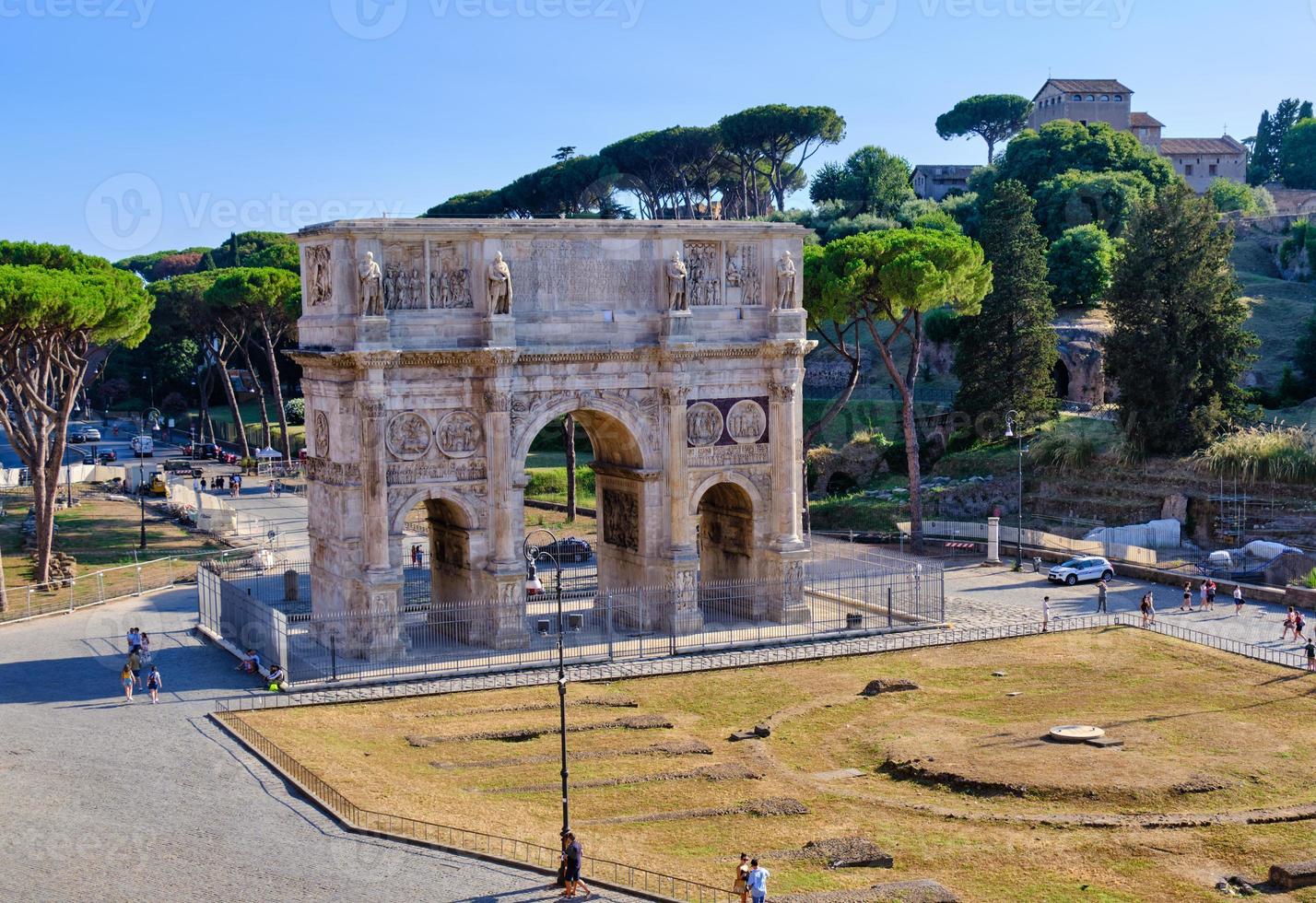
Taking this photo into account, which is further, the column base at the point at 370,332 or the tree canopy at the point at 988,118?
the tree canopy at the point at 988,118

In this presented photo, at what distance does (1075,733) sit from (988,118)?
375ft

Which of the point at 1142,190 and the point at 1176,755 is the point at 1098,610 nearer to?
the point at 1176,755

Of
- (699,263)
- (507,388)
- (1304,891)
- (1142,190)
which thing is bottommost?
(1304,891)

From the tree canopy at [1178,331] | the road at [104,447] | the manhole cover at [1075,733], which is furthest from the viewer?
Answer: the road at [104,447]

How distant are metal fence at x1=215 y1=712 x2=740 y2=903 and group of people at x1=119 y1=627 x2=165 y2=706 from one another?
7053 millimetres

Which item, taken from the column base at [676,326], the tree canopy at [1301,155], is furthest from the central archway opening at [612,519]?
the tree canopy at [1301,155]

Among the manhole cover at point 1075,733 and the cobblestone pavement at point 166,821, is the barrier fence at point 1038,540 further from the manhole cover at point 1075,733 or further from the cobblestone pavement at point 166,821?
the cobblestone pavement at point 166,821

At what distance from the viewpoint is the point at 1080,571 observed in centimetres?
5031

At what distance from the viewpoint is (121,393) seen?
123 meters

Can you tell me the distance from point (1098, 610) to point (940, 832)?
20.5m

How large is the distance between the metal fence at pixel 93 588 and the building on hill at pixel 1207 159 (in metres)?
103

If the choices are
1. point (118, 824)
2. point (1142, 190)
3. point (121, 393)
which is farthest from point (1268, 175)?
point (118, 824)

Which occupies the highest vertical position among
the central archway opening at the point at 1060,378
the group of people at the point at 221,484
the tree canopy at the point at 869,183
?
the tree canopy at the point at 869,183

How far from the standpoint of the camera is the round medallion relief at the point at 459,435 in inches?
1577
